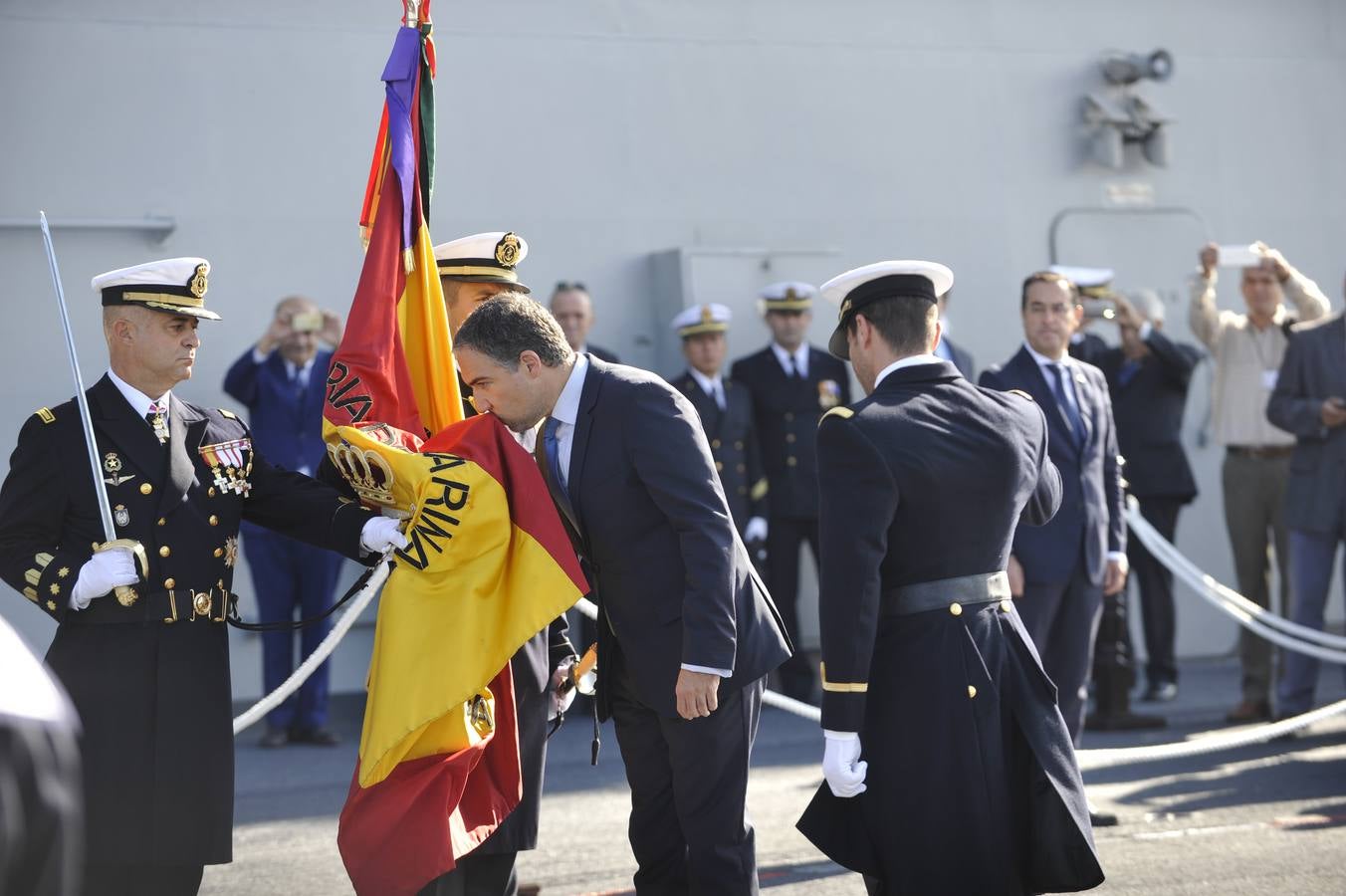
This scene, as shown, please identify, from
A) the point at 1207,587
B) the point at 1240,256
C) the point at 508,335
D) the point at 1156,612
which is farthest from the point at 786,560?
the point at 508,335

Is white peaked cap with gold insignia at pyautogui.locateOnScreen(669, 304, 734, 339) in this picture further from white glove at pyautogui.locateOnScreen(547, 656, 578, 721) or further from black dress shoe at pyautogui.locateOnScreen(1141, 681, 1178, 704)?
white glove at pyautogui.locateOnScreen(547, 656, 578, 721)

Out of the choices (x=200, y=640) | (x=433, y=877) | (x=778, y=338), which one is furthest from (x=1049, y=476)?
(x=778, y=338)

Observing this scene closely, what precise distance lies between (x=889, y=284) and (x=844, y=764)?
114 cm

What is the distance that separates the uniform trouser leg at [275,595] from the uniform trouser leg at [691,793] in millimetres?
4539

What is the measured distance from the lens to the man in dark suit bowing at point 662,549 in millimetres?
3738

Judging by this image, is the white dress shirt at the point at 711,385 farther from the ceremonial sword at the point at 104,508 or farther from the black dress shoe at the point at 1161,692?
the ceremonial sword at the point at 104,508

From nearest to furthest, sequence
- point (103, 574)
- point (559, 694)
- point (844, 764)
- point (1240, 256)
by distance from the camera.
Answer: point (844, 764), point (103, 574), point (559, 694), point (1240, 256)

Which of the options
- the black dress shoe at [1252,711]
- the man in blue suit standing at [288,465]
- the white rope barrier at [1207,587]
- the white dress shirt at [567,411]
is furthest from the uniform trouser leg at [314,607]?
the black dress shoe at [1252,711]

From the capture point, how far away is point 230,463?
4.16 m

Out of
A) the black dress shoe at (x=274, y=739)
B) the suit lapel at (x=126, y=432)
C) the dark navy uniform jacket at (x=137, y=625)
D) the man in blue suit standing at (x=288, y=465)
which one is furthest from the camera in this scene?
the man in blue suit standing at (x=288, y=465)

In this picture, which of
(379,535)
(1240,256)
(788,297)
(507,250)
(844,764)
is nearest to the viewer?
(844,764)

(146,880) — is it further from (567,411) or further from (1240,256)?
(1240,256)

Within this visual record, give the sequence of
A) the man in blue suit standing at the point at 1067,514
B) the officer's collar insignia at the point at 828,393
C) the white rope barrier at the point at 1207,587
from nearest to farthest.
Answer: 1. the man in blue suit standing at the point at 1067,514
2. the white rope barrier at the point at 1207,587
3. the officer's collar insignia at the point at 828,393

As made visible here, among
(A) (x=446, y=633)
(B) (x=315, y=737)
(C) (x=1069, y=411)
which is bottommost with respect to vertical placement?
(B) (x=315, y=737)
